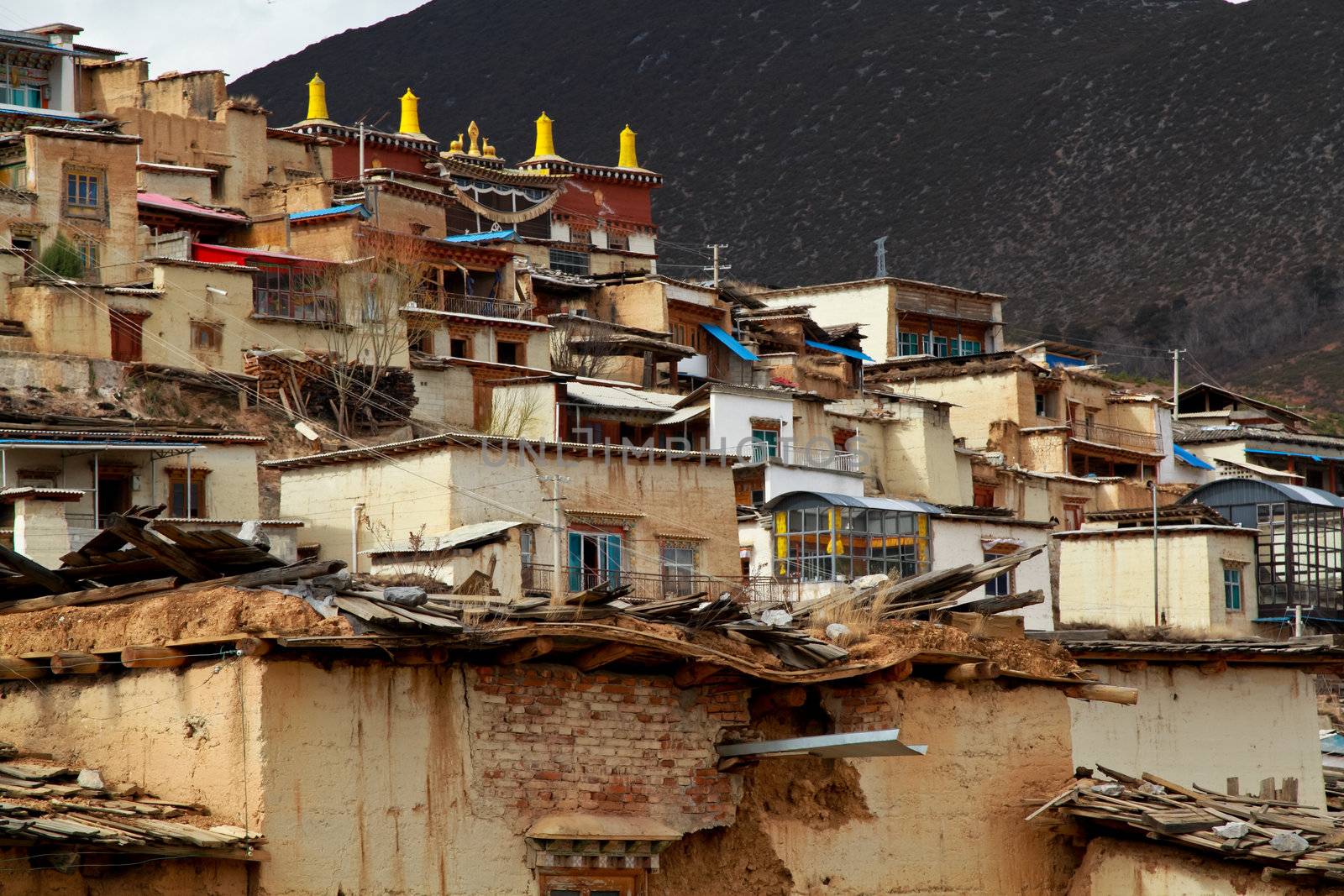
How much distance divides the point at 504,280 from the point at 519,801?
1462 inches

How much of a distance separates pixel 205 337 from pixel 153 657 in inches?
1152

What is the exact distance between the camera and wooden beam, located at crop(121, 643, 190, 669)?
489 inches

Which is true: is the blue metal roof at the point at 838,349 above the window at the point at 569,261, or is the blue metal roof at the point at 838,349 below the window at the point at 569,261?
below

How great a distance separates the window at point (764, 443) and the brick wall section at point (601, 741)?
26542mm

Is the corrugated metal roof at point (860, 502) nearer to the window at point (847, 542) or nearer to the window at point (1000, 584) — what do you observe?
the window at point (847, 542)

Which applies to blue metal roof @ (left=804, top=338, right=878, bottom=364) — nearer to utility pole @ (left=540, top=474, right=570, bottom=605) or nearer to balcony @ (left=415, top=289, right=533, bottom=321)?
balcony @ (left=415, top=289, right=533, bottom=321)

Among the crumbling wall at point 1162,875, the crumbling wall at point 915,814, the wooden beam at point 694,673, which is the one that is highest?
the wooden beam at point 694,673

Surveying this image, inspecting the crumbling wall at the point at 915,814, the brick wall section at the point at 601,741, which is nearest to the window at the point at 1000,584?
the crumbling wall at the point at 915,814

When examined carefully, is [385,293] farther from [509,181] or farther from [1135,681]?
[1135,681]

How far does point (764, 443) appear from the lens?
4147 cm

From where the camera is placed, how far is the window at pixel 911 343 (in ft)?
196

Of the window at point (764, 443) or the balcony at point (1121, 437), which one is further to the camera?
the balcony at point (1121, 437)

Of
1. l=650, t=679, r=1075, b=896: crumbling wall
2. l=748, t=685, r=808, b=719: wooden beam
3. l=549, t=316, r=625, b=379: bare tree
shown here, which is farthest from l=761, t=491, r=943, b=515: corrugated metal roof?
l=748, t=685, r=808, b=719: wooden beam

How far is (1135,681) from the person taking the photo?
20.0 m
